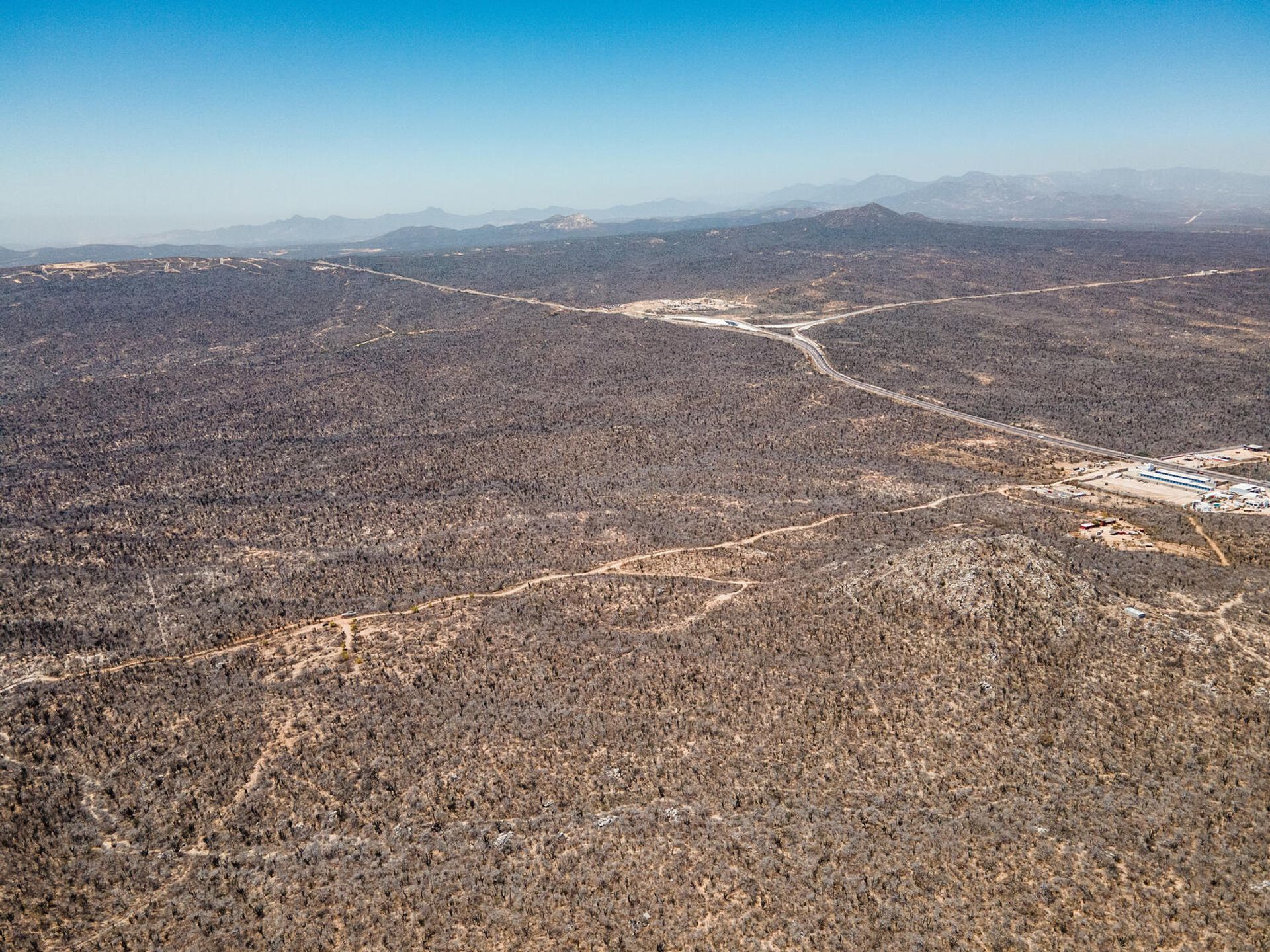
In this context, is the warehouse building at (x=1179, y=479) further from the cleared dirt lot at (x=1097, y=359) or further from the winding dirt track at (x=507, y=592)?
the winding dirt track at (x=507, y=592)

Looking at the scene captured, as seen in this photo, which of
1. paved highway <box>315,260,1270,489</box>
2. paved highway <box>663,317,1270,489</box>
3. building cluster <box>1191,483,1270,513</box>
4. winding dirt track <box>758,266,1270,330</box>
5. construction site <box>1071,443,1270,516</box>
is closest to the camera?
building cluster <box>1191,483,1270,513</box>

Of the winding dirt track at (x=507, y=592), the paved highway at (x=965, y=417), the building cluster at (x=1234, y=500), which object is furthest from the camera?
the paved highway at (x=965, y=417)

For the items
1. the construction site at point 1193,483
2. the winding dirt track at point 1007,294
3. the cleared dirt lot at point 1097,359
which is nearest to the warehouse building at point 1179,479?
the construction site at point 1193,483

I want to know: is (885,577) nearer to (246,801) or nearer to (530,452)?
(246,801)

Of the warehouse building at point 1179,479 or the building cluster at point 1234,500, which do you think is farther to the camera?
the warehouse building at point 1179,479

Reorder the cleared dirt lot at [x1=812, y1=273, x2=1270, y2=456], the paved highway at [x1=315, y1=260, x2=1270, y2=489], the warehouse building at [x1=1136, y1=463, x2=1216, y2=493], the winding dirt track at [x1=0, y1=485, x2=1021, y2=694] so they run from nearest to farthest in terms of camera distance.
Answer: the winding dirt track at [x1=0, y1=485, x2=1021, y2=694], the warehouse building at [x1=1136, y1=463, x2=1216, y2=493], the paved highway at [x1=315, y1=260, x2=1270, y2=489], the cleared dirt lot at [x1=812, y1=273, x2=1270, y2=456]

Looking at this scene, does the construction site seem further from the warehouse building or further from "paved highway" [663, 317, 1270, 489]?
"paved highway" [663, 317, 1270, 489]

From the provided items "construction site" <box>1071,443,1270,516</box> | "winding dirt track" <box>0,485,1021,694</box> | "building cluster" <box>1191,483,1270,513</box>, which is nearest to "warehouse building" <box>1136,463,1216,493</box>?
"construction site" <box>1071,443,1270,516</box>

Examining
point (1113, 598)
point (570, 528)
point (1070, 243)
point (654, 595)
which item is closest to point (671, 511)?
point (570, 528)

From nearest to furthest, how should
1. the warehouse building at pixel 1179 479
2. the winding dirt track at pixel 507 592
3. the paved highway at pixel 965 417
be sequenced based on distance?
1. the winding dirt track at pixel 507 592
2. the warehouse building at pixel 1179 479
3. the paved highway at pixel 965 417

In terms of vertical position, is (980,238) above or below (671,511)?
above

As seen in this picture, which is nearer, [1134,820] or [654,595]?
[1134,820]
